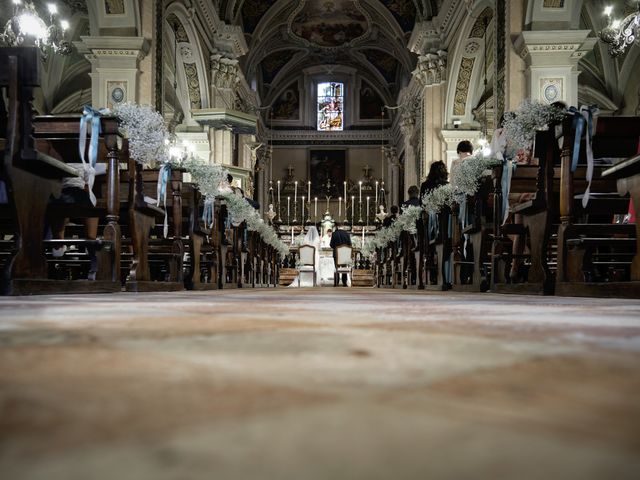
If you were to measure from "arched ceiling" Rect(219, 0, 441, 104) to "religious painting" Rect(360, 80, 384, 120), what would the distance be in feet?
1.32

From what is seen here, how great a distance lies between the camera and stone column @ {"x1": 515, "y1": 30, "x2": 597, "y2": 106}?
8461 mm

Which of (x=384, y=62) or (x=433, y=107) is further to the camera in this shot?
(x=384, y=62)

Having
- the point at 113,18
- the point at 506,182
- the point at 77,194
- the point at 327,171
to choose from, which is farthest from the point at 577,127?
the point at 327,171

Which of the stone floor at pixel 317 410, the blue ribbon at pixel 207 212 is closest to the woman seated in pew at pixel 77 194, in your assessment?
the blue ribbon at pixel 207 212

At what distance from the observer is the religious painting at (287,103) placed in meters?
24.1

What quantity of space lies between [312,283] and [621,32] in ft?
28.1

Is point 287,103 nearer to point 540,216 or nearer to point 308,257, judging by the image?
point 308,257

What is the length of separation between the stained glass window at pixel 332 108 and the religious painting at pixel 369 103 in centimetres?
79

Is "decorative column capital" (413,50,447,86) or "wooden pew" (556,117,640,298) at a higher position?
"decorative column capital" (413,50,447,86)

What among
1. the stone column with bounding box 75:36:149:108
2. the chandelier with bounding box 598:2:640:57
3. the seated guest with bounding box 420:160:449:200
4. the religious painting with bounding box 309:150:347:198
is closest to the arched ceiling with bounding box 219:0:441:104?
the religious painting with bounding box 309:150:347:198

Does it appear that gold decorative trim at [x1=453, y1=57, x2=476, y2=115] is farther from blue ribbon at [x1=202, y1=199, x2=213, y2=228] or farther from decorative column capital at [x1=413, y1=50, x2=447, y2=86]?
blue ribbon at [x1=202, y1=199, x2=213, y2=228]

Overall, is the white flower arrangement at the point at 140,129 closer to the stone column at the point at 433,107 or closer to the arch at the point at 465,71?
the arch at the point at 465,71

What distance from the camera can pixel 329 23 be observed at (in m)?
20.5

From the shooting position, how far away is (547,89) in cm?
856
